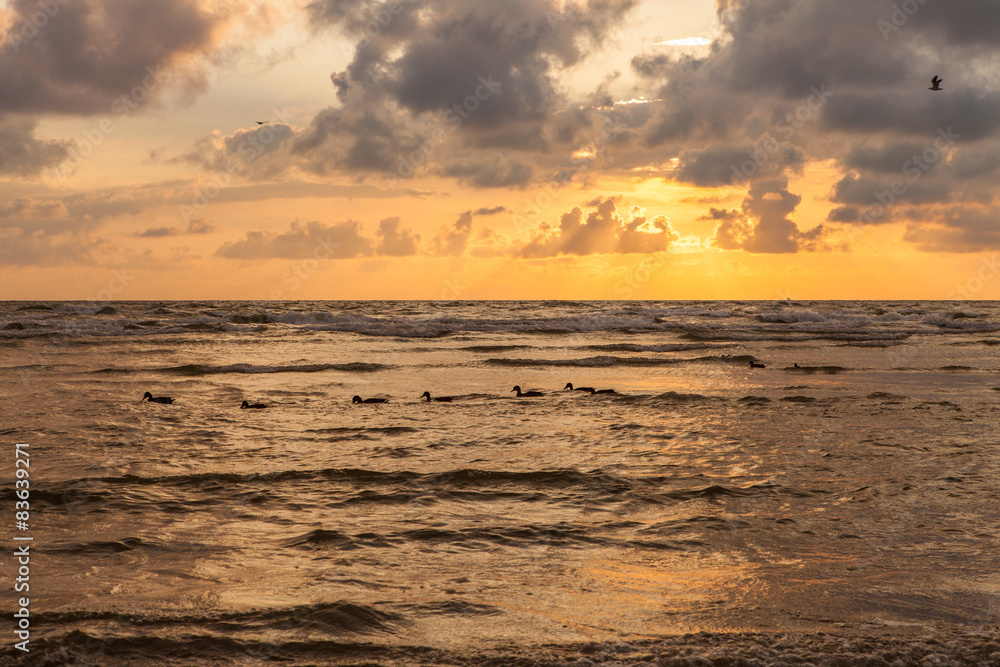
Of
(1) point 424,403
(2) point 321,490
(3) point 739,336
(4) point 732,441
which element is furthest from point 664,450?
(3) point 739,336

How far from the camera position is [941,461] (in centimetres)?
1068

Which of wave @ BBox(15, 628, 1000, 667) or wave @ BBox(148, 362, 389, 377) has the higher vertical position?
wave @ BBox(148, 362, 389, 377)

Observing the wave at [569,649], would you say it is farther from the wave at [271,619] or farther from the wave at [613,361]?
the wave at [613,361]

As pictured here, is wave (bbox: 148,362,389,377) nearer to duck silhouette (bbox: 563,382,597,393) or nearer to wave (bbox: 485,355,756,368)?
wave (bbox: 485,355,756,368)

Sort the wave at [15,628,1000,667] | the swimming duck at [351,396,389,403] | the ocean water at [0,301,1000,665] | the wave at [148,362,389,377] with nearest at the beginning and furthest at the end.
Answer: the wave at [15,628,1000,667] → the ocean water at [0,301,1000,665] → the swimming duck at [351,396,389,403] → the wave at [148,362,389,377]

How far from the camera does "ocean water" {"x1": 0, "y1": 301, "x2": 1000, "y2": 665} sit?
5.18 m

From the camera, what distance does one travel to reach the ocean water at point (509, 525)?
5.18 meters

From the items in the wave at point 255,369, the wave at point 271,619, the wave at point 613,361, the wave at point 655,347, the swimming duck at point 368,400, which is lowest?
the wave at point 271,619

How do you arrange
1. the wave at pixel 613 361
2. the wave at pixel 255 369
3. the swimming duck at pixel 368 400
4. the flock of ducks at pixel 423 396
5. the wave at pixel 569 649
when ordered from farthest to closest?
the wave at pixel 613 361
the wave at pixel 255 369
the swimming duck at pixel 368 400
the flock of ducks at pixel 423 396
the wave at pixel 569 649

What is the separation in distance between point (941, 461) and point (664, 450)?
13.8 ft

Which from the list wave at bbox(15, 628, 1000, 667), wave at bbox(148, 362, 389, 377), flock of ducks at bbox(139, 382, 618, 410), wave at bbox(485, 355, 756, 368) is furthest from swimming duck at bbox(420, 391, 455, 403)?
wave at bbox(15, 628, 1000, 667)

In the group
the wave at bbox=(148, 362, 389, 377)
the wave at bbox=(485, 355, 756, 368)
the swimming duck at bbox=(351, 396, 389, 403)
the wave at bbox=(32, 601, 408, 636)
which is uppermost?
the wave at bbox=(485, 355, 756, 368)

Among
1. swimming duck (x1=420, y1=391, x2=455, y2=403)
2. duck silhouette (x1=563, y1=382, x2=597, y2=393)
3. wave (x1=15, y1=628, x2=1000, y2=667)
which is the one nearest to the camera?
wave (x1=15, y1=628, x2=1000, y2=667)

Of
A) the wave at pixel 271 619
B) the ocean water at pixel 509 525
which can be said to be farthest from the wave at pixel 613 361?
the wave at pixel 271 619
